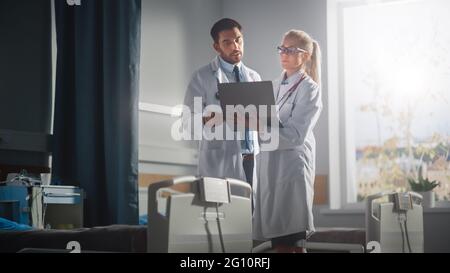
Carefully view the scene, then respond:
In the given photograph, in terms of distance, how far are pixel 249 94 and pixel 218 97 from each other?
323 mm

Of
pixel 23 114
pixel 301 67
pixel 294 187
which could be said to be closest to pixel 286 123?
pixel 294 187

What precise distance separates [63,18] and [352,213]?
1.94m

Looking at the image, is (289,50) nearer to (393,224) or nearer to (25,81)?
(393,224)

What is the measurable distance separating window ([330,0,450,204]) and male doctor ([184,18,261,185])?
3.55 feet

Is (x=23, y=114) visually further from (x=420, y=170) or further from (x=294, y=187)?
(x=420, y=170)

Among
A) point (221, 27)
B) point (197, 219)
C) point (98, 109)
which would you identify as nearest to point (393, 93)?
point (221, 27)

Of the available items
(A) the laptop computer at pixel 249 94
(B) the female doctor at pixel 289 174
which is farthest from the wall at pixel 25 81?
(B) the female doctor at pixel 289 174

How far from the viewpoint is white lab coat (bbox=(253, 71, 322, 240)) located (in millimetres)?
2502

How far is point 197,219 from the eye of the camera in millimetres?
1565

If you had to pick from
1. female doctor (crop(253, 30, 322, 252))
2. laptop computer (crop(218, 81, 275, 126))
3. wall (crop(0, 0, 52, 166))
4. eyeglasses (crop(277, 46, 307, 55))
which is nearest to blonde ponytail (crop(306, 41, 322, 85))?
eyeglasses (crop(277, 46, 307, 55))

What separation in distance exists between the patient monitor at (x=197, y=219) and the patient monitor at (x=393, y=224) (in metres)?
0.74

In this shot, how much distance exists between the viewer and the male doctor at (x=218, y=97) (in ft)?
9.77

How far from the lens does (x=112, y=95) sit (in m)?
3.59

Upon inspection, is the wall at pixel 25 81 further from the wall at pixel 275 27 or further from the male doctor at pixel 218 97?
the wall at pixel 275 27
